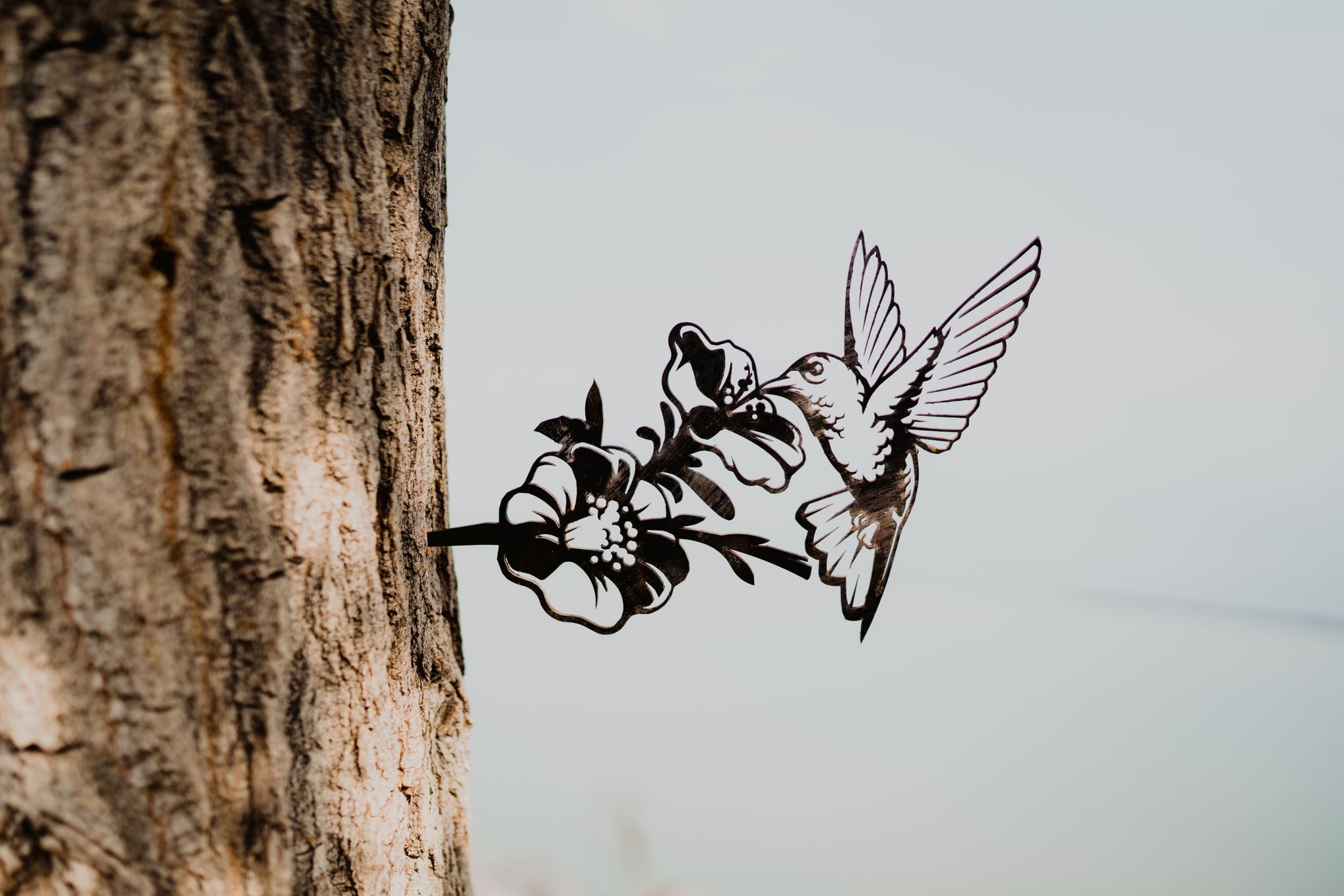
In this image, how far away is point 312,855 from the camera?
2.44 feet

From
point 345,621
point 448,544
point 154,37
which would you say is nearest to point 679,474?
point 448,544

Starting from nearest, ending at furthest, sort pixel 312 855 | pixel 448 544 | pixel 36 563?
pixel 36 563
pixel 312 855
pixel 448 544

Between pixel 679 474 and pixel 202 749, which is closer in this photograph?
pixel 202 749

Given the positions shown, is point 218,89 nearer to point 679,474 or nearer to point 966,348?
point 679,474

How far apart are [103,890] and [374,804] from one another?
0.73 feet

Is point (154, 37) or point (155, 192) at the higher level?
point (154, 37)

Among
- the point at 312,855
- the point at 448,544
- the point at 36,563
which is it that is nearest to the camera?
the point at 36,563

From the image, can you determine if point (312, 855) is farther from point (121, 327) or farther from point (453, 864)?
point (121, 327)

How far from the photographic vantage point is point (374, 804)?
0.81 metres

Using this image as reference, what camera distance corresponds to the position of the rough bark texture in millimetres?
624

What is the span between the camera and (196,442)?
669 millimetres

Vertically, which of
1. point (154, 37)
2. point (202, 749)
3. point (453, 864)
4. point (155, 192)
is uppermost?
point (154, 37)

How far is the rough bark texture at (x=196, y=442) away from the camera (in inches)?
24.5

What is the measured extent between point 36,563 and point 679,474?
0.58m
